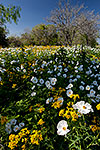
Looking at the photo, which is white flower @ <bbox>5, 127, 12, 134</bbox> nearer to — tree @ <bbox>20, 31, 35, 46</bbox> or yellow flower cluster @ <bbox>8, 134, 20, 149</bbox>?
yellow flower cluster @ <bbox>8, 134, 20, 149</bbox>

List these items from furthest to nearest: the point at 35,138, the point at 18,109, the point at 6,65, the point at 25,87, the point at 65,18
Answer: the point at 65,18 → the point at 6,65 → the point at 25,87 → the point at 18,109 → the point at 35,138

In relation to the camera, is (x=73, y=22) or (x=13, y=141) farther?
(x=73, y=22)

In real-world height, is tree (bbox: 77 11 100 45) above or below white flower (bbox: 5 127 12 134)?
above

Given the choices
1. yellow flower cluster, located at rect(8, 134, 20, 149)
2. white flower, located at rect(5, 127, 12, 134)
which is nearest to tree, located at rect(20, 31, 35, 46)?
white flower, located at rect(5, 127, 12, 134)

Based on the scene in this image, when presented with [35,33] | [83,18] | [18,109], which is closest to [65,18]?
[83,18]

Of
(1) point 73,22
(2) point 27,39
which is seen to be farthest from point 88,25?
(2) point 27,39

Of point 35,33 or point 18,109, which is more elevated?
point 35,33

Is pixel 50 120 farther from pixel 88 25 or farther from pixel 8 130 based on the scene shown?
pixel 88 25

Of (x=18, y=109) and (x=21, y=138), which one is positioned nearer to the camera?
(x=21, y=138)

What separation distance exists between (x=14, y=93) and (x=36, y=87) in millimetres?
624

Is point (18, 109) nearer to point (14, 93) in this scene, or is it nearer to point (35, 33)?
point (14, 93)

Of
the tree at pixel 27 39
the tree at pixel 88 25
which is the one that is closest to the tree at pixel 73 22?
the tree at pixel 88 25

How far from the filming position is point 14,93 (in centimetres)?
266

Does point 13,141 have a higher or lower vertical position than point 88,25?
lower
